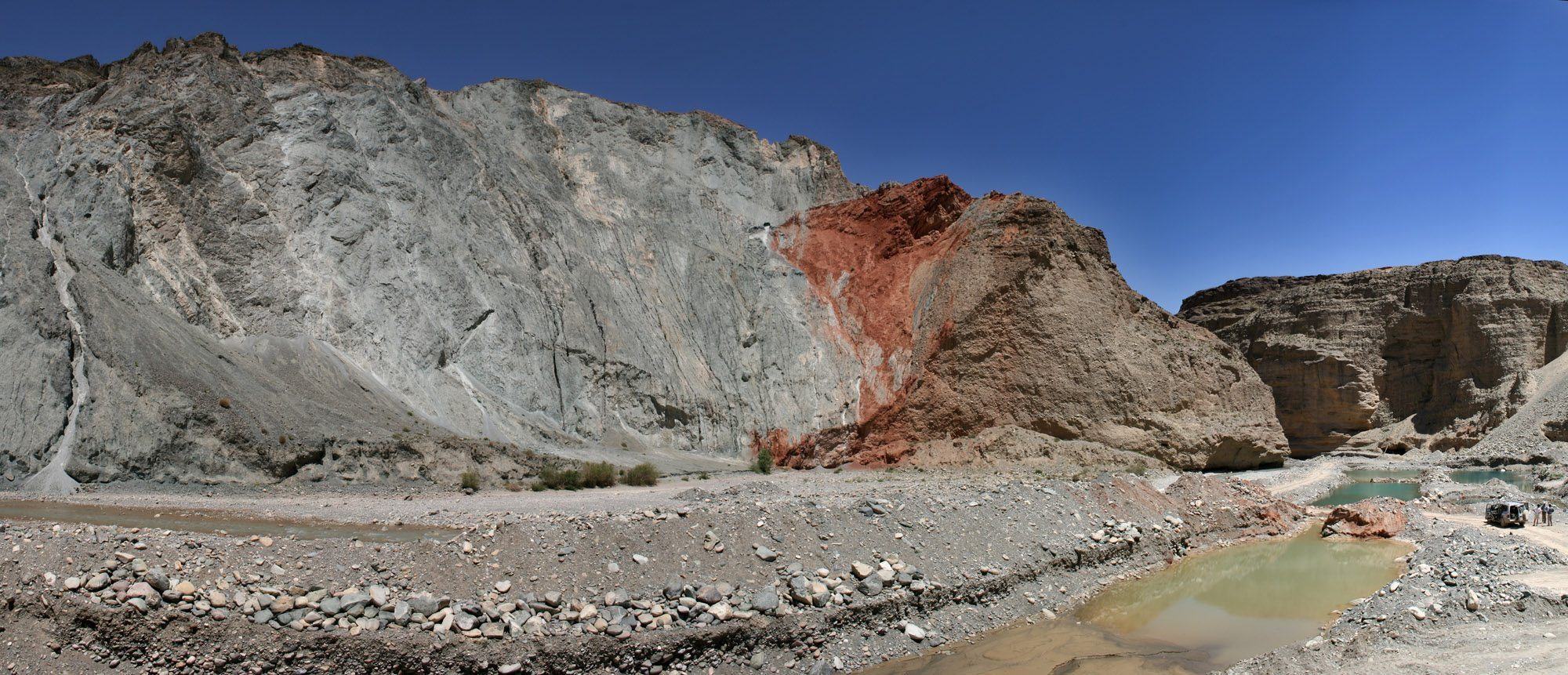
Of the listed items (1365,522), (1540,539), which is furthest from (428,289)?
(1540,539)

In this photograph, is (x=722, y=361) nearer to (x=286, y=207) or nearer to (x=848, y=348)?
(x=848, y=348)

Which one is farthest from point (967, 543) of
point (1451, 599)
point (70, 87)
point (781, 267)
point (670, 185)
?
point (70, 87)

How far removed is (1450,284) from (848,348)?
4693 centimetres

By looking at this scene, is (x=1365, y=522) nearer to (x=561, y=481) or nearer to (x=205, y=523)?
(x=561, y=481)

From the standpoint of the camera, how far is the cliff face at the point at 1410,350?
5141cm

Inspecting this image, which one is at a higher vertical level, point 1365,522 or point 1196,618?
point 1365,522

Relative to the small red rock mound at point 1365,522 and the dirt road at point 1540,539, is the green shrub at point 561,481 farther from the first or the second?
the small red rock mound at point 1365,522

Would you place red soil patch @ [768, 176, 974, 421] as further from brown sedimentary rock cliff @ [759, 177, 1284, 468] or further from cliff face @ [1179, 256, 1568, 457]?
cliff face @ [1179, 256, 1568, 457]

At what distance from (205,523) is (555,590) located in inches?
270

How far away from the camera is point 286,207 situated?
26484mm

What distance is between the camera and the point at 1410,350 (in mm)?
55812

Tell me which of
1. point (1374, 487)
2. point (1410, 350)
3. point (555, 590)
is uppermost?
point (1410, 350)

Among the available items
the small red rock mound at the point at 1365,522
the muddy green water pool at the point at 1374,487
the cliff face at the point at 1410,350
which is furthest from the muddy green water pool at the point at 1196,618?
the cliff face at the point at 1410,350

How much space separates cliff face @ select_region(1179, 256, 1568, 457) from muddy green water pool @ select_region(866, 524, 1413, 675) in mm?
42074
